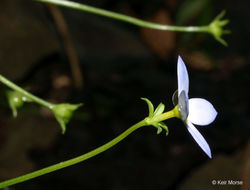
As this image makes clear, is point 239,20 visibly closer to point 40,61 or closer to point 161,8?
point 161,8

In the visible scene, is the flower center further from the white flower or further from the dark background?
the dark background

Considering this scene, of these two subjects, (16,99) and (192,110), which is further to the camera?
(16,99)

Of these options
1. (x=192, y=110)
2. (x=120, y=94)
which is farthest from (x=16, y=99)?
(x=120, y=94)

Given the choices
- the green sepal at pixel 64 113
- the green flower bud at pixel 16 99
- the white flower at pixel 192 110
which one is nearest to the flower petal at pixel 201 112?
the white flower at pixel 192 110

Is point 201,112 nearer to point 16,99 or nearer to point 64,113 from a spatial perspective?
point 64,113

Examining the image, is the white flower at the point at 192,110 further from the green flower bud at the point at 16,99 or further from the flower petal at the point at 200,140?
the green flower bud at the point at 16,99

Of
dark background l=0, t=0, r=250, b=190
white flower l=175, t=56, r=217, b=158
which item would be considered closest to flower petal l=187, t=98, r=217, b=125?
white flower l=175, t=56, r=217, b=158
